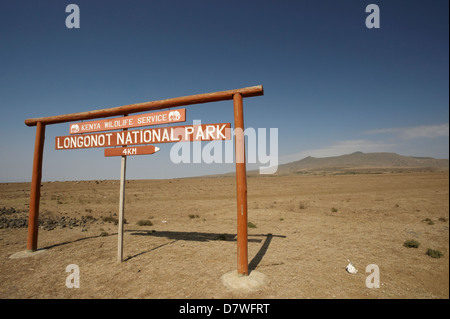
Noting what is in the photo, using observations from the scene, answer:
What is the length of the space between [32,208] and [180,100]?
19.3ft

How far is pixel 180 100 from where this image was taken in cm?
548

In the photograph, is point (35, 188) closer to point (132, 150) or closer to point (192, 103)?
point (132, 150)

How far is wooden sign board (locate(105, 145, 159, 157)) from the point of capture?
5508mm

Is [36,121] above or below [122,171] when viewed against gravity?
above

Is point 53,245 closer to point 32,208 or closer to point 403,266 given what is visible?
point 32,208

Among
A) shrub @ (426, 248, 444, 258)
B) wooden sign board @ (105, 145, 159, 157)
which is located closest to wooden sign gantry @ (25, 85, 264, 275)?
A: wooden sign board @ (105, 145, 159, 157)

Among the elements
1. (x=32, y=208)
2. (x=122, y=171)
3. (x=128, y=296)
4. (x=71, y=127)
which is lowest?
(x=128, y=296)

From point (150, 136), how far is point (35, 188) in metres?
4.37

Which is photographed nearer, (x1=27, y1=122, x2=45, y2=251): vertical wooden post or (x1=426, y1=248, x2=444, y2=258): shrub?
(x1=426, y1=248, x2=444, y2=258): shrub

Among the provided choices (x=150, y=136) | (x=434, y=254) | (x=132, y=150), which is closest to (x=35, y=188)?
(x=132, y=150)

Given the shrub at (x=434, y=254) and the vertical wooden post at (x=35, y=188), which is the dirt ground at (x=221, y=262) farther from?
the vertical wooden post at (x=35, y=188)

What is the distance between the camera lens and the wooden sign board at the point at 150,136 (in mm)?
5008

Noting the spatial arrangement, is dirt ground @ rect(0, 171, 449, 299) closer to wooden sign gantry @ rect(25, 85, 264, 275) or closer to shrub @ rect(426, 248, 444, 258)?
shrub @ rect(426, 248, 444, 258)

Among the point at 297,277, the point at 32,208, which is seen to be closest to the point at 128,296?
the point at 297,277
